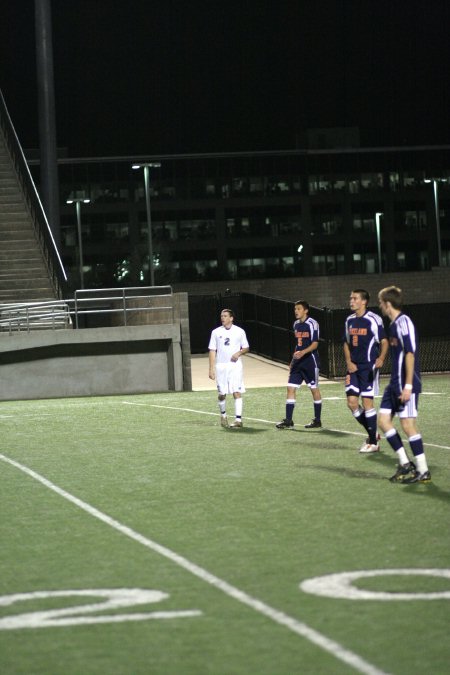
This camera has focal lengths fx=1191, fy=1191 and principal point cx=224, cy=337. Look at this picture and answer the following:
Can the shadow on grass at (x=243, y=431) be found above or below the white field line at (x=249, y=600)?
below

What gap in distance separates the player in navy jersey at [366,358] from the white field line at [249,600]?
445 cm

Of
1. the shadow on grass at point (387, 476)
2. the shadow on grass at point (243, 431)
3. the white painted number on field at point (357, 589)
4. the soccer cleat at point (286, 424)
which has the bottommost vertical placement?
the shadow on grass at point (243, 431)

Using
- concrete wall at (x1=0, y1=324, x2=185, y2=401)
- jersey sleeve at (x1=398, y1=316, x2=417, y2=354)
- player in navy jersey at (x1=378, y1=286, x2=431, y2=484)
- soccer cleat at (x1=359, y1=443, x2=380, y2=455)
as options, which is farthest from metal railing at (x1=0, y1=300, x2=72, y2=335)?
jersey sleeve at (x1=398, y1=316, x2=417, y2=354)

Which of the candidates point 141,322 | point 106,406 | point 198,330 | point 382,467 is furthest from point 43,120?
point 382,467

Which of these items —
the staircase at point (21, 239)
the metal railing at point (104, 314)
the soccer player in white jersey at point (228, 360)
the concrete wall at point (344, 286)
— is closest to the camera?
the soccer player in white jersey at point (228, 360)

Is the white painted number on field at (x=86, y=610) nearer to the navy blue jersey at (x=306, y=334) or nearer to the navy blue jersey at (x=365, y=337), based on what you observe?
the navy blue jersey at (x=365, y=337)

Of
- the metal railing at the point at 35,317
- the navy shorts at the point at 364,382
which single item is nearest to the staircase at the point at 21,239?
the metal railing at the point at 35,317

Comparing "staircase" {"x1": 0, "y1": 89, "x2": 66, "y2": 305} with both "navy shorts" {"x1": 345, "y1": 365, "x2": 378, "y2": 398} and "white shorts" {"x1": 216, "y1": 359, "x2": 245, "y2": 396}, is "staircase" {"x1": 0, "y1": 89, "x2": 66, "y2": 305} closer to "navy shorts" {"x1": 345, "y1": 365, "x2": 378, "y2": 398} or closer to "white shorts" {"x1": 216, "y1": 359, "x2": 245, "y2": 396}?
"white shorts" {"x1": 216, "y1": 359, "x2": 245, "y2": 396}

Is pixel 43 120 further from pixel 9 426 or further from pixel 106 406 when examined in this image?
pixel 9 426

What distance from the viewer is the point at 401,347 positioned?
36.0 feet

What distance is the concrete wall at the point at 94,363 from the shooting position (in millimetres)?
29844

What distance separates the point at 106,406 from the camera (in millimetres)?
24125

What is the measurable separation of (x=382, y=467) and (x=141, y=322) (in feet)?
62.6

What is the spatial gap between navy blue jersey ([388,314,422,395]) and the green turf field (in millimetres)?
984
